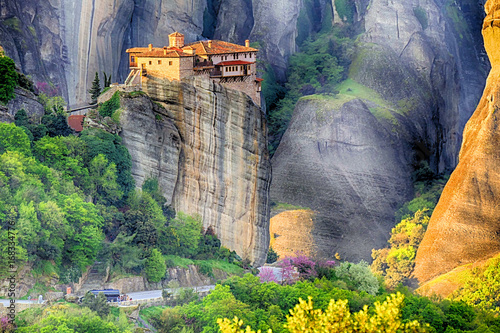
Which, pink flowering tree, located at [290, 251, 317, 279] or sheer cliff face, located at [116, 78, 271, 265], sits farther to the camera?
sheer cliff face, located at [116, 78, 271, 265]

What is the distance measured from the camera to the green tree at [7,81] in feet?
246

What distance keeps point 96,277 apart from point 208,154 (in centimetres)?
1564

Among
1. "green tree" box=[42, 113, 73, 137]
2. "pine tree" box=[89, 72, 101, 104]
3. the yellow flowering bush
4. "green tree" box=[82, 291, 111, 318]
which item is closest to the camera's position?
the yellow flowering bush

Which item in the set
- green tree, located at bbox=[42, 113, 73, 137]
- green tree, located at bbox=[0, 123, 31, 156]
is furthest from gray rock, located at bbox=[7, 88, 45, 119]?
green tree, located at bbox=[0, 123, 31, 156]

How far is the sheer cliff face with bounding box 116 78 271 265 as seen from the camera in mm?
80375

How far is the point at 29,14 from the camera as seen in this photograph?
91.9 m

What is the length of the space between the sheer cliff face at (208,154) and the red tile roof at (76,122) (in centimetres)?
232

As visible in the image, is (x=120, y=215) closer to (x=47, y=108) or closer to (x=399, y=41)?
(x=47, y=108)

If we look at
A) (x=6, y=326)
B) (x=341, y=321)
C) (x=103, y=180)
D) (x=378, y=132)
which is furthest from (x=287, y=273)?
(x=378, y=132)

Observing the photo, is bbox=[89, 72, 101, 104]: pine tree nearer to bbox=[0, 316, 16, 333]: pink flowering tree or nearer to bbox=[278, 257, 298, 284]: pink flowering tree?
bbox=[278, 257, 298, 284]: pink flowering tree

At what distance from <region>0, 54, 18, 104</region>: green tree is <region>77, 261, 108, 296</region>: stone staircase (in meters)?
10.4

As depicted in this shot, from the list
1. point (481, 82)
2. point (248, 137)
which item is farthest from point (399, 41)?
point (248, 137)

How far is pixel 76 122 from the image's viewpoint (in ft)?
262

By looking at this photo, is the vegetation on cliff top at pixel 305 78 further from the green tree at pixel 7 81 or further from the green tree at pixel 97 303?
the green tree at pixel 97 303
